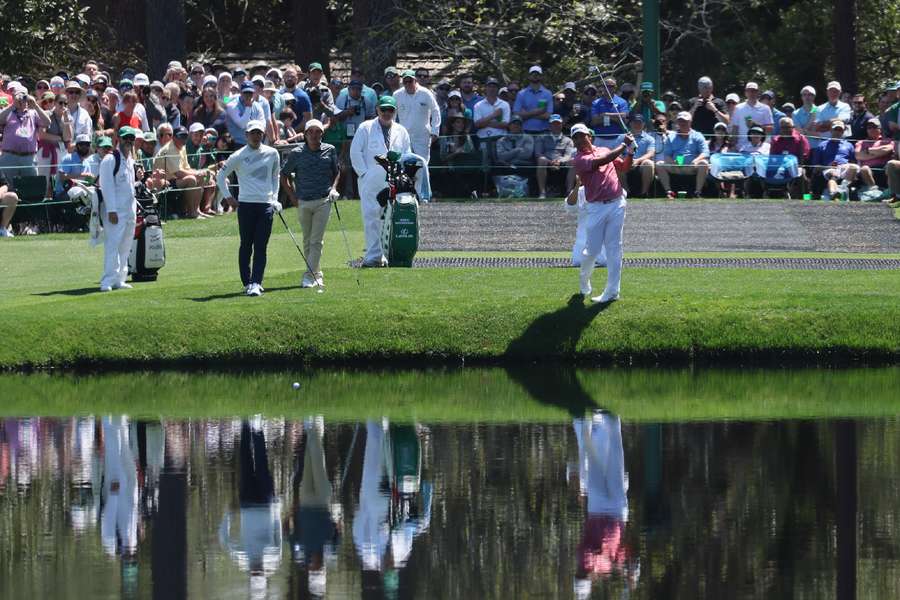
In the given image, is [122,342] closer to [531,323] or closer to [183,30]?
[531,323]

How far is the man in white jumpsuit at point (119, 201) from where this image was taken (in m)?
18.3

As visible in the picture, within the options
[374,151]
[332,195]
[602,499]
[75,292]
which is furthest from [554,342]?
[602,499]

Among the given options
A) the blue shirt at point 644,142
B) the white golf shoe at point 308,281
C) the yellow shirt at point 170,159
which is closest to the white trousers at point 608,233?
the white golf shoe at point 308,281

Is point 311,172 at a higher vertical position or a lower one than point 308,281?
higher

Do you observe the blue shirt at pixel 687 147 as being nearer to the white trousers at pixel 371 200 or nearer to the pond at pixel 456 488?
the white trousers at pixel 371 200

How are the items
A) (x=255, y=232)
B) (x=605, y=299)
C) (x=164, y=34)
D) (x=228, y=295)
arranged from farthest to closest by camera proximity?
(x=164, y=34) < (x=228, y=295) < (x=255, y=232) < (x=605, y=299)

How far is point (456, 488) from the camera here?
35.4 ft

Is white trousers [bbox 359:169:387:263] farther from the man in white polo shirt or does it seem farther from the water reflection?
the man in white polo shirt

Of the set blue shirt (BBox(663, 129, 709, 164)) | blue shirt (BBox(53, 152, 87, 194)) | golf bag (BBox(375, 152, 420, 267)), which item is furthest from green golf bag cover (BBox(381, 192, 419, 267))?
blue shirt (BBox(663, 129, 709, 164))

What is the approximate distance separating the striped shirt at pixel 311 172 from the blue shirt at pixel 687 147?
8.80m

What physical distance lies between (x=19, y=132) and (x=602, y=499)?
15895mm

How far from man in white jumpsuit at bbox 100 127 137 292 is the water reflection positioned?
17.7 feet

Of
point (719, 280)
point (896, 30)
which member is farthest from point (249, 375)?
point (896, 30)

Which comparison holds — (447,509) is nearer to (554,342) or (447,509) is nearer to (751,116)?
(554,342)
